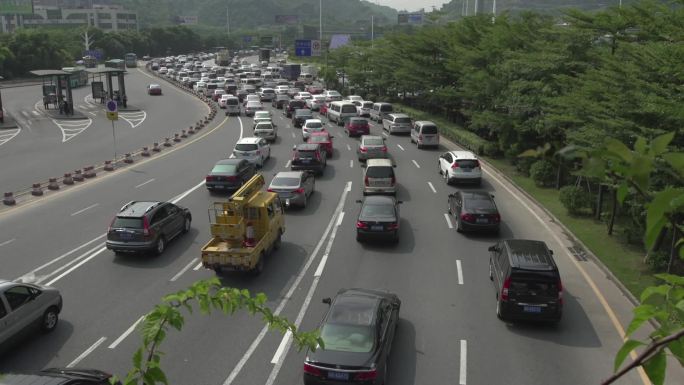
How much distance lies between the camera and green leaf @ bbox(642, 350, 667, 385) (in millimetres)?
2437

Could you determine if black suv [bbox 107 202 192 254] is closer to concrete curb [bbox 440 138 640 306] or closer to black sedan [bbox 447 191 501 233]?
black sedan [bbox 447 191 501 233]

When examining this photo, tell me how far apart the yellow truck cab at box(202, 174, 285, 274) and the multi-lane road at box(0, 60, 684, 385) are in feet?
2.82

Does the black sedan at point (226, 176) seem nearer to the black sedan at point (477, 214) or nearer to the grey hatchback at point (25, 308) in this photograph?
the black sedan at point (477, 214)

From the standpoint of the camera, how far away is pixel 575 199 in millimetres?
25141

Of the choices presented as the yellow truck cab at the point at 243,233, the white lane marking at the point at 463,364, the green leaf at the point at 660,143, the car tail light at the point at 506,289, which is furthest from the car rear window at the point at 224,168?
the green leaf at the point at 660,143

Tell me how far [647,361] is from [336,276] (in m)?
16.8

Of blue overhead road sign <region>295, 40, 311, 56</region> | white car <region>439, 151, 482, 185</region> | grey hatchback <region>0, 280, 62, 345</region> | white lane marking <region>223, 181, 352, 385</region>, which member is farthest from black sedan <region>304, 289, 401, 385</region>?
blue overhead road sign <region>295, 40, 311, 56</region>

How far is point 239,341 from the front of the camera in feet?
47.9

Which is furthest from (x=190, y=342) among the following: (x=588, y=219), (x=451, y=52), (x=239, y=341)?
(x=451, y=52)

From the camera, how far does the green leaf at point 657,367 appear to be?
7.99 feet

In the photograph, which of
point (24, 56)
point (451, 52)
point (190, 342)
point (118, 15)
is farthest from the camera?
point (118, 15)

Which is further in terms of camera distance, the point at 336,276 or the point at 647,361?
the point at 336,276

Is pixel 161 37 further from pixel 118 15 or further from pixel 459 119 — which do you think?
pixel 459 119

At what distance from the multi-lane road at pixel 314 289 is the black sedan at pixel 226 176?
2.61ft
